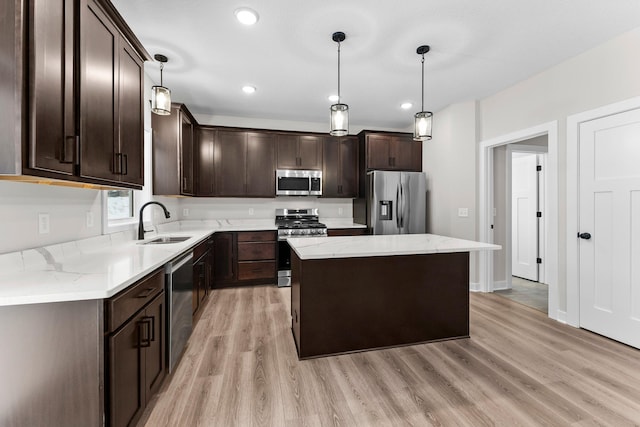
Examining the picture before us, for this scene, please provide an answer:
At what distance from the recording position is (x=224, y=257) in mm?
3996

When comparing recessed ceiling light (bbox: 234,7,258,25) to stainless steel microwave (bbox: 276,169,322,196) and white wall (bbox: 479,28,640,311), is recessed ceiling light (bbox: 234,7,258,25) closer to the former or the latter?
stainless steel microwave (bbox: 276,169,322,196)

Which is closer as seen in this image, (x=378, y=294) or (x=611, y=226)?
(x=378, y=294)

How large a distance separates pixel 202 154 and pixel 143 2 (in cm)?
238

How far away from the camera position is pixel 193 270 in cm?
268

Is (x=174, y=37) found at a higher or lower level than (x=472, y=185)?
higher

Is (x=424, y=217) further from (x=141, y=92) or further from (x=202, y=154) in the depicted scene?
(x=141, y=92)

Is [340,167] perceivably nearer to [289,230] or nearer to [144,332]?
[289,230]

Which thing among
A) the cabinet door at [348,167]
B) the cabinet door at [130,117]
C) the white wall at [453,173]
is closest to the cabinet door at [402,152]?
the white wall at [453,173]

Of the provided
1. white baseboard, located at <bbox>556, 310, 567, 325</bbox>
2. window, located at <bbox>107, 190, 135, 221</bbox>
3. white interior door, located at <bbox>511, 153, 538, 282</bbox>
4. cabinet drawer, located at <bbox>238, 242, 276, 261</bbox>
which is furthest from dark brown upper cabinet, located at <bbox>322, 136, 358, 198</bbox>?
white baseboard, located at <bbox>556, 310, 567, 325</bbox>

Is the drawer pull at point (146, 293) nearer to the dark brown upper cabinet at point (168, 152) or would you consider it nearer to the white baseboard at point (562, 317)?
the dark brown upper cabinet at point (168, 152)

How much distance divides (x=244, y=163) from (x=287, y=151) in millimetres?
697

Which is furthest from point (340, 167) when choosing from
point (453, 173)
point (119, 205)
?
point (119, 205)

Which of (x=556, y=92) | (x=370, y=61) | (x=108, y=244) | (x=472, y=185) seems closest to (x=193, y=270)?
(x=108, y=244)

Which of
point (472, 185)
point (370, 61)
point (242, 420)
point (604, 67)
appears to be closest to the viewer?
point (242, 420)
